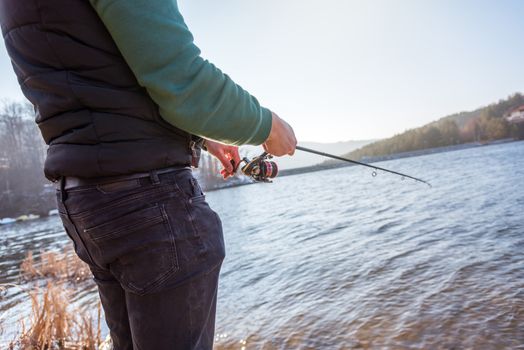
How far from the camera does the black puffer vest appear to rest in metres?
1.14

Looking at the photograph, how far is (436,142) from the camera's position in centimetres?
7650

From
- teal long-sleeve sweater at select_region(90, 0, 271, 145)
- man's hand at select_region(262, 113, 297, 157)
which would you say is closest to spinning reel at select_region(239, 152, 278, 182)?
man's hand at select_region(262, 113, 297, 157)

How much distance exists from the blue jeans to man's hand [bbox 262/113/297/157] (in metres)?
0.42

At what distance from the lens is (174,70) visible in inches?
45.9

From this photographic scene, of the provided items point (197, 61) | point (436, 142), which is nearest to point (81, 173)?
point (197, 61)

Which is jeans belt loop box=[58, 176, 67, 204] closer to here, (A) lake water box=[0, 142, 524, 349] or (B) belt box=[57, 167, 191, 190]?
(B) belt box=[57, 167, 191, 190]

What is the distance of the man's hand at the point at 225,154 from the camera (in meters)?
1.97

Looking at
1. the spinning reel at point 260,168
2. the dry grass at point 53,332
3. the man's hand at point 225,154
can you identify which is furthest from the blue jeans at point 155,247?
the dry grass at point 53,332

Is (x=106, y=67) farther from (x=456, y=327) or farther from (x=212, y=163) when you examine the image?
(x=212, y=163)

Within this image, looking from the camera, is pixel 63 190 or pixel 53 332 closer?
pixel 63 190

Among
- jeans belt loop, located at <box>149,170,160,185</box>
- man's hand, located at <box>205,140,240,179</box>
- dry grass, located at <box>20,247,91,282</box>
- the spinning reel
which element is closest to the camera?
jeans belt loop, located at <box>149,170,160,185</box>

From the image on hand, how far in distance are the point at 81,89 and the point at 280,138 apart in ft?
2.49

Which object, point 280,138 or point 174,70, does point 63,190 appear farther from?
point 280,138

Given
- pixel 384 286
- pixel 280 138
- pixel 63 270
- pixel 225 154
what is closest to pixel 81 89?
pixel 280 138
